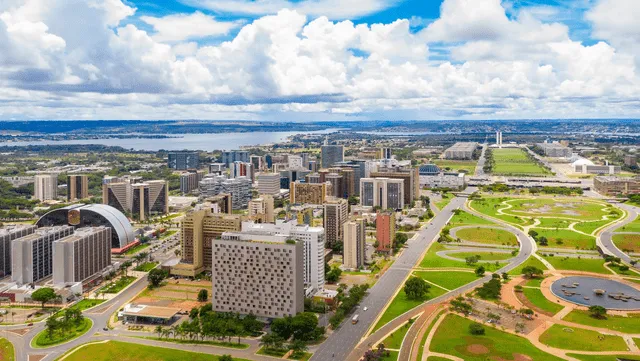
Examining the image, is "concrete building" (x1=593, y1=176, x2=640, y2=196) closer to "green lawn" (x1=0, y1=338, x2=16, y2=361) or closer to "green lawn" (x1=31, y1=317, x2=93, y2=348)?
"green lawn" (x1=31, y1=317, x2=93, y2=348)

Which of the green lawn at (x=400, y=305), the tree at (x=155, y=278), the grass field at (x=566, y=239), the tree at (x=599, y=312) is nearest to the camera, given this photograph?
the green lawn at (x=400, y=305)

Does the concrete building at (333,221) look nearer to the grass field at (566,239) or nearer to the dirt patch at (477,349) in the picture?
the grass field at (566,239)

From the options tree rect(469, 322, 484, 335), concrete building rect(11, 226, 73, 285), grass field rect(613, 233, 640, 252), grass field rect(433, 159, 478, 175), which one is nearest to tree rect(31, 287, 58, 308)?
concrete building rect(11, 226, 73, 285)

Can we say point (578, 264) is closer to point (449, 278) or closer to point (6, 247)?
point (449, 278)

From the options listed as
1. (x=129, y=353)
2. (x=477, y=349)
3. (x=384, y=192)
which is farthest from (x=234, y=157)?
(x=477, y=349)

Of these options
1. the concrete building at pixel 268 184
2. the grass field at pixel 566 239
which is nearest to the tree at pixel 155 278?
the grass field at pixel 566 239
